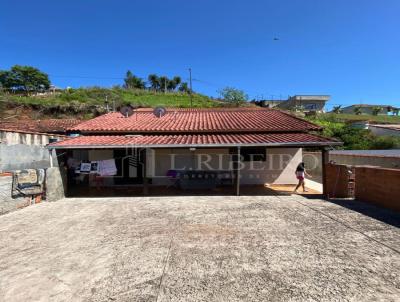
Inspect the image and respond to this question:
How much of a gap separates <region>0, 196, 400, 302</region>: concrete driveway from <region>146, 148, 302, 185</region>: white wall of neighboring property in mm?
5198

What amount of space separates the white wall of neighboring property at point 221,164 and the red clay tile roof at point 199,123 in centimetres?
127

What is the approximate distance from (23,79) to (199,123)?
5115 centimetres

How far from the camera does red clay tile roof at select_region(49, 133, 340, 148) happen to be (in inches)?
396

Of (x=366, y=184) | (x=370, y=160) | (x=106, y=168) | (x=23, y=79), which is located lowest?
(x=366, y=184)

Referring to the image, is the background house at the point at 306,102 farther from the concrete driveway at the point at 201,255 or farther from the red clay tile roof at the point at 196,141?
the concrete driveway at the point at 201,255

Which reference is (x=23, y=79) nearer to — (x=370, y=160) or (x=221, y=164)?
(x=221, y=164)

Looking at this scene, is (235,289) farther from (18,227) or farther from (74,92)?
(74,92)

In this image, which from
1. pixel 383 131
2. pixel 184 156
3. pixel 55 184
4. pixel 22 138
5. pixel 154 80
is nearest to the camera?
pixel 22 138

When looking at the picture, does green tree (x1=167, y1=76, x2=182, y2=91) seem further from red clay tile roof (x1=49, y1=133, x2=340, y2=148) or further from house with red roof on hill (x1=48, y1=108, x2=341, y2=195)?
red clay tile roof (x1=49, y1=133, x2=340, y2=148)

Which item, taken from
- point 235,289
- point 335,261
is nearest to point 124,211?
point 235,289

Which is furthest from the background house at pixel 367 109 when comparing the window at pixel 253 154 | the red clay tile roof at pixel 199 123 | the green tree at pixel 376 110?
the window at pixel 253 154

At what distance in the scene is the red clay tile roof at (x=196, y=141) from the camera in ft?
33.0

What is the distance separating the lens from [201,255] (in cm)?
492

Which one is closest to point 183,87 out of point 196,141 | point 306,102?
point 306,102
